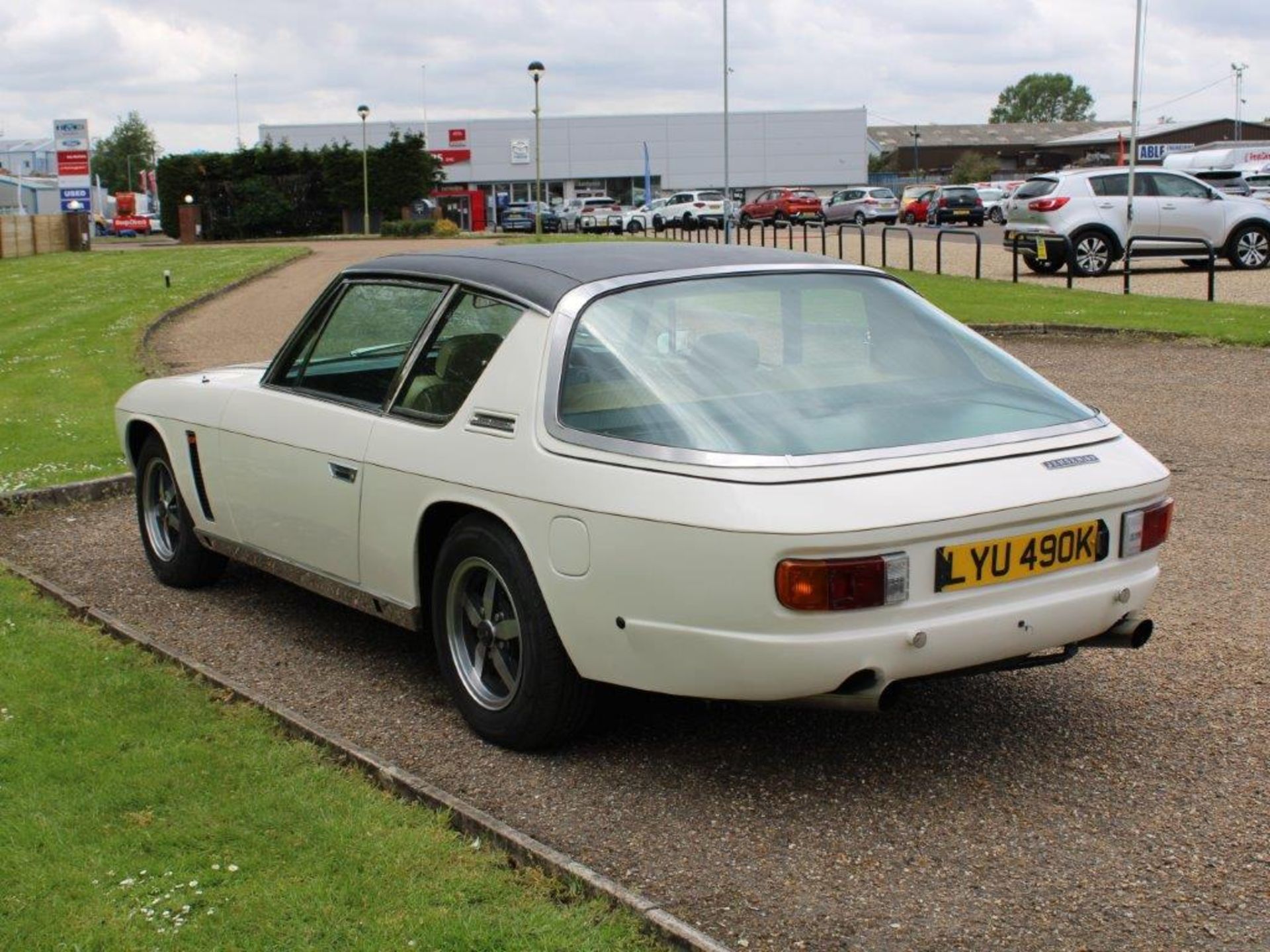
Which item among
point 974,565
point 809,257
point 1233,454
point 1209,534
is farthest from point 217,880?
point 1233,454

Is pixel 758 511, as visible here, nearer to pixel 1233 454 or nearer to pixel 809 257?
pixel 809 257

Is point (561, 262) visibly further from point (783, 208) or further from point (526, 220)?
point (526, 220)

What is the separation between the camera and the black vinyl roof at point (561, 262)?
467 centimetres

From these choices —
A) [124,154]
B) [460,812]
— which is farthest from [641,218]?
[124,154]

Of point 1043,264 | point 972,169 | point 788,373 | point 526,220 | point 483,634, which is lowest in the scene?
point 483,634

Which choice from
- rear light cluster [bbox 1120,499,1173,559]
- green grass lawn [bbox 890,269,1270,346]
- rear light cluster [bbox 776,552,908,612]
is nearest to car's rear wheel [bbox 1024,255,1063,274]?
green grass lawn [bbox 890,269,1270,346]

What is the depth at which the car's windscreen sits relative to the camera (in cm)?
412

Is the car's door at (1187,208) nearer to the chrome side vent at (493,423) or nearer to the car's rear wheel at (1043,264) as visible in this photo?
the car's rear wheel at (1043,264)

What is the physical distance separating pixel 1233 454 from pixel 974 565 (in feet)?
19.8

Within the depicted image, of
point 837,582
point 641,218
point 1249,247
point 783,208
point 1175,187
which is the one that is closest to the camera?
point 837,582

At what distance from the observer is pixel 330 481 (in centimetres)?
518

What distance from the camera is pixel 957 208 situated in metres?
53.2

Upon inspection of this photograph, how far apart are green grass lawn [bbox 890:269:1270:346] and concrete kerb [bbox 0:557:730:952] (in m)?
12.2

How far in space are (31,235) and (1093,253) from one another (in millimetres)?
37688
